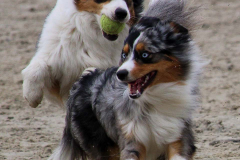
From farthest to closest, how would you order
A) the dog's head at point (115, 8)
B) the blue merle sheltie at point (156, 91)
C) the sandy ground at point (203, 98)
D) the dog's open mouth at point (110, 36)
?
the sandy ground at point (203, 98), the dog's open mouth at point (110, 36), the dog's head at point (115, 8), the blue merle sheltie at point (156, 91)

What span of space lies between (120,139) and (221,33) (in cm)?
562

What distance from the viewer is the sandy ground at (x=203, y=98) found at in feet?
19.4

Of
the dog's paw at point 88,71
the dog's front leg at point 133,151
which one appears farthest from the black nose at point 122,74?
the dog's paw at point 88,71

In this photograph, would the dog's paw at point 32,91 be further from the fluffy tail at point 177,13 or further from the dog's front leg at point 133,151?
the dog's front leg at point 133,151

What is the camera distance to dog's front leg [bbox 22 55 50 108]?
580cm

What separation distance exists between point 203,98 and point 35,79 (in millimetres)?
2254

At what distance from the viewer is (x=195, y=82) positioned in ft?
15.4

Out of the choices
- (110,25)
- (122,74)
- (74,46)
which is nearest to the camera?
(122,74)

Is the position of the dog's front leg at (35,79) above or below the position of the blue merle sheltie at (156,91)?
below

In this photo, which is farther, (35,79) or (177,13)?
(35,79)

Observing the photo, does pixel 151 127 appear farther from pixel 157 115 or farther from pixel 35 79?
pixel 35 79

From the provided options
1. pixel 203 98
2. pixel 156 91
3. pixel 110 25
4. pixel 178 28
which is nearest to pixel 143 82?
pixel 156 91

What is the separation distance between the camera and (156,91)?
14.9ft

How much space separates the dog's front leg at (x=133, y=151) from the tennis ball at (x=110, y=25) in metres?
1.38
